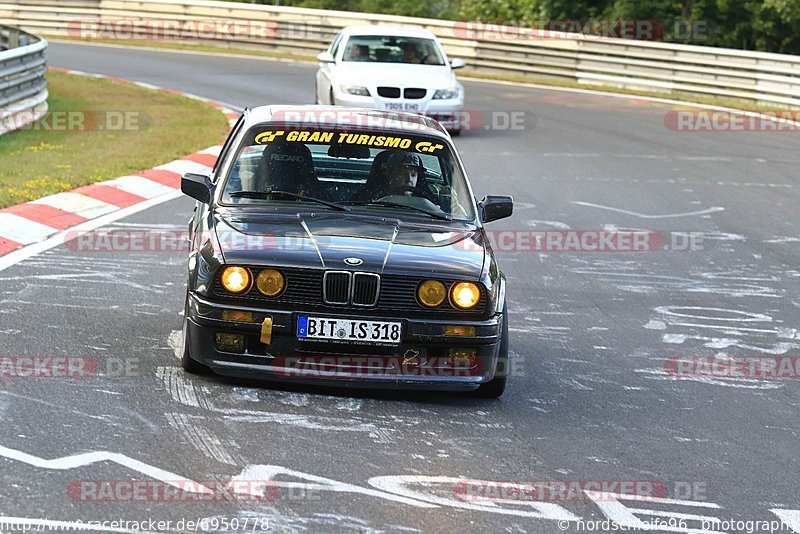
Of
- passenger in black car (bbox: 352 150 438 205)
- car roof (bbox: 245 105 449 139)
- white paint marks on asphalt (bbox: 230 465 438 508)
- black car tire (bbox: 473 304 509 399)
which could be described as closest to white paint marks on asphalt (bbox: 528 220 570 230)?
car roof (bbox: 245 105 449 139)

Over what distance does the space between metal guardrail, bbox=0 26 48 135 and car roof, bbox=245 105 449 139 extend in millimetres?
9338

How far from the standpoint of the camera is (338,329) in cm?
662

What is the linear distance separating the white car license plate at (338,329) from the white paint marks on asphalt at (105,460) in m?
1.31

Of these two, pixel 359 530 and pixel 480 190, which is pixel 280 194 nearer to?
pixel 359 530

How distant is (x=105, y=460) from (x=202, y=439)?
522 mm

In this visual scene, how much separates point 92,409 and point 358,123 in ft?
8.97

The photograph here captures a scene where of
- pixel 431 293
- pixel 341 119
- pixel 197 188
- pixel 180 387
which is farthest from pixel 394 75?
pixel 180 387

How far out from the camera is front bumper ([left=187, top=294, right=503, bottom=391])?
662cm

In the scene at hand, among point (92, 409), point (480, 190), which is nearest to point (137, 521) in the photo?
point (92, 409)

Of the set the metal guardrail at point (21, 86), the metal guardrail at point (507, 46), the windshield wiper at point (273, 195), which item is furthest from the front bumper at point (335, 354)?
the metal guardrail at point (507, 46)

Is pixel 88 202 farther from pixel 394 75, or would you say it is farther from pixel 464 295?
pixel 394 75

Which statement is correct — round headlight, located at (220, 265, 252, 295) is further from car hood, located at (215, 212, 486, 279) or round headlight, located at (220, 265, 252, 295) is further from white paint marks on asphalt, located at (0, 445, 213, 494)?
white paint marks on asphalt, located at (0, 445, 213, 494)

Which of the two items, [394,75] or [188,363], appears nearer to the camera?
[188,363]

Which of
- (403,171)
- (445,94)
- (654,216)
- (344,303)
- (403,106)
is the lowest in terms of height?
(654,216)
